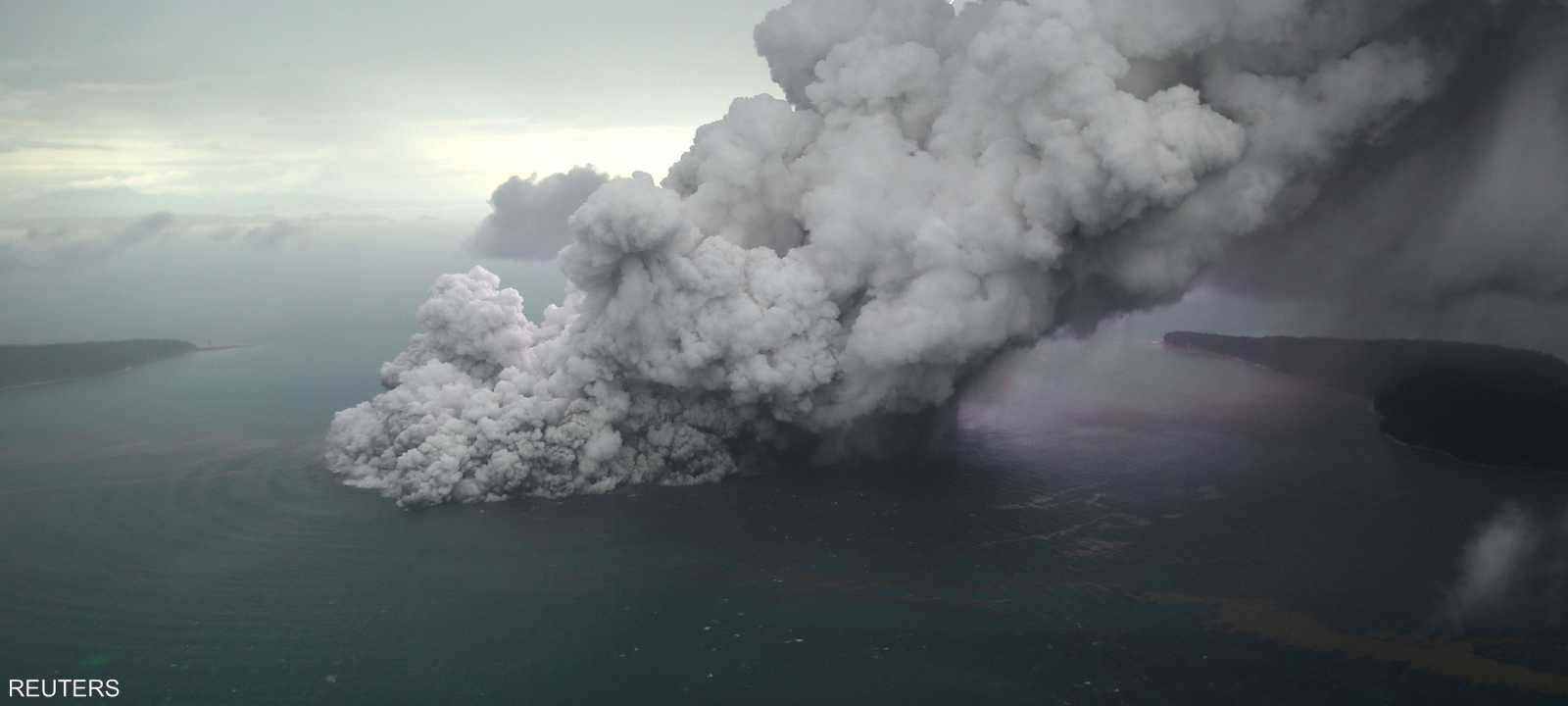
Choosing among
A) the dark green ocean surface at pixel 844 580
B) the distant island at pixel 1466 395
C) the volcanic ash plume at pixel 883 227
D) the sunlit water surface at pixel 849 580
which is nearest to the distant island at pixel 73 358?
the sunlit water surface at pixel 849 580

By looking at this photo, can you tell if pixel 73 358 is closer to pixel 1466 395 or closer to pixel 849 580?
pixel 849 580

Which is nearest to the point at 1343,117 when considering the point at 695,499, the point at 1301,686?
the point at 1301,686

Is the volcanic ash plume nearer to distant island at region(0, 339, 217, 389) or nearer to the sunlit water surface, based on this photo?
the sunlit water surface

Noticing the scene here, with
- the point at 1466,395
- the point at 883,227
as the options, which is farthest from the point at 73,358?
the point at 1466,395

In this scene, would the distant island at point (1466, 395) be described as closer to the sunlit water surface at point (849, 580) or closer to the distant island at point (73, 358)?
the sunlit water surface at point (849, 580)

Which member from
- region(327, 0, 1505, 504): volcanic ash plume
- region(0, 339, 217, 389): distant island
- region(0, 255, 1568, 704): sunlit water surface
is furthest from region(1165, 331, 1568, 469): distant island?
region(0, 339, 217, 389): distant island
